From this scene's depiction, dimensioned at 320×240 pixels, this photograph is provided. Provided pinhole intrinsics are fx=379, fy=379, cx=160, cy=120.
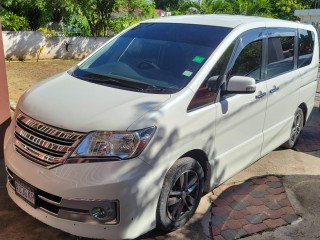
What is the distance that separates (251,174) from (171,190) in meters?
1.91

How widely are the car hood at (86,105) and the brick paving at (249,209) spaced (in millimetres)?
1447

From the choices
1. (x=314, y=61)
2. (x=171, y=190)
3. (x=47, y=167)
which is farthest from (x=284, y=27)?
(x=47, y=167)

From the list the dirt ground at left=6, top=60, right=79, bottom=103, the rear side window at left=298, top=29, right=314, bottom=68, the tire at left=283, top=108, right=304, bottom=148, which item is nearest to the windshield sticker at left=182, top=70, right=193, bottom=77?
the rear side window at left=298, top=29, right=314, bottom=68

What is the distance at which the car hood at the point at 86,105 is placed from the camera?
293 cm

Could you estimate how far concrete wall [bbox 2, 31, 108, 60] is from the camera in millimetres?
12242

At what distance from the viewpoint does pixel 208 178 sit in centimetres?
374

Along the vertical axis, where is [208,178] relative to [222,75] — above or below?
below

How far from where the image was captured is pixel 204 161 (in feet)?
11.9

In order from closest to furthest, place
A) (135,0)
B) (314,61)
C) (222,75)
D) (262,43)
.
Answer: (222,75)
(262,43)
(314,61)
(135,0)

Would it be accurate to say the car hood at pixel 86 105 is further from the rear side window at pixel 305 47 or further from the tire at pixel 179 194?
the rear side window at pixel 305 47

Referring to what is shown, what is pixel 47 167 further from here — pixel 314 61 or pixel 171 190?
pixel 314 61

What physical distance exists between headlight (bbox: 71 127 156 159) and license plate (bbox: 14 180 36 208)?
1.63 ft

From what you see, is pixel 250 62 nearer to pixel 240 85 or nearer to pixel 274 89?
pixel 274 89

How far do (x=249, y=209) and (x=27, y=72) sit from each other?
27.5ft
